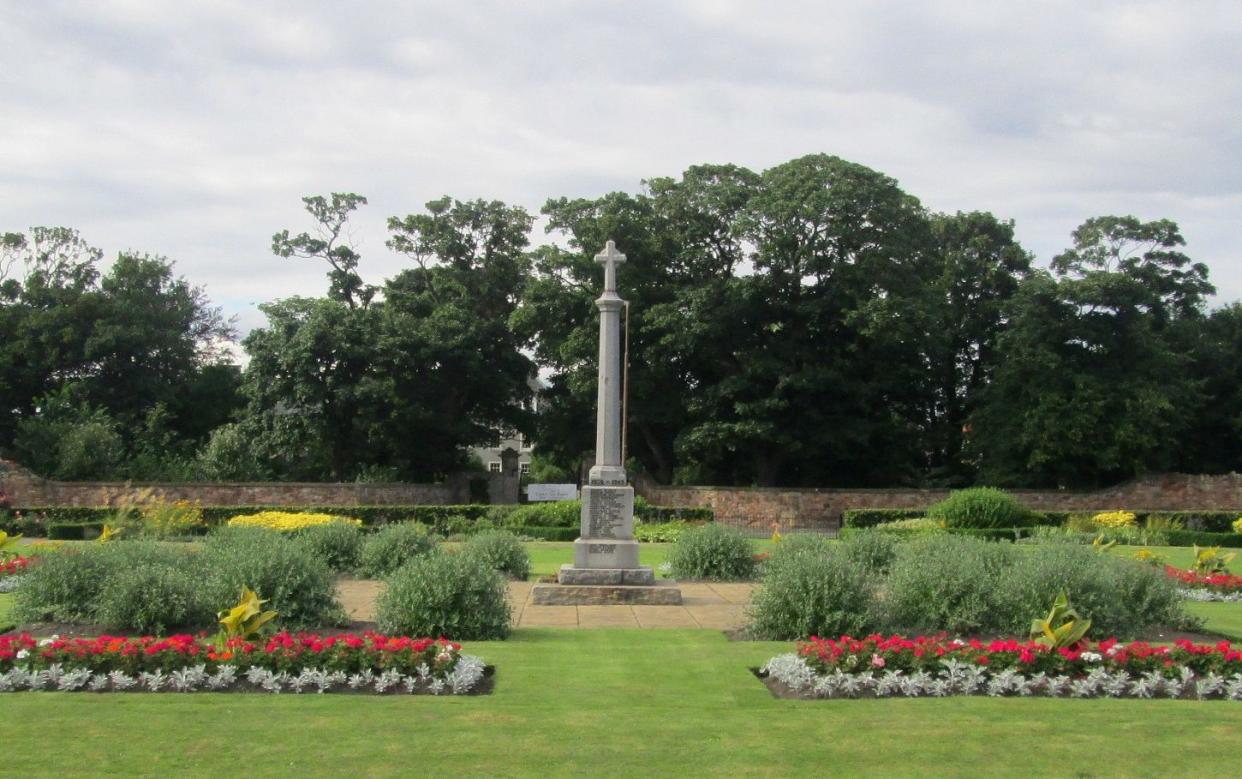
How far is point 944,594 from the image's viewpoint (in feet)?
36.8

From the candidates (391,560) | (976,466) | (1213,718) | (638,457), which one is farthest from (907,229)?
(1213,718)

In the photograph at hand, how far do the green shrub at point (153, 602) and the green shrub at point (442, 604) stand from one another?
5.73ft

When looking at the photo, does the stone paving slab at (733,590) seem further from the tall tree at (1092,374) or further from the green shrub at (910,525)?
the tall tree at (1092,374)

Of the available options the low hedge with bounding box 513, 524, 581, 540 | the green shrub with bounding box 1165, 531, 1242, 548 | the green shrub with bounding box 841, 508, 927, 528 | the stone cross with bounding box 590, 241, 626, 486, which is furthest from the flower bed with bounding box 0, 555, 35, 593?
the green shrub with bounding box 1165, 531, 1242, 548

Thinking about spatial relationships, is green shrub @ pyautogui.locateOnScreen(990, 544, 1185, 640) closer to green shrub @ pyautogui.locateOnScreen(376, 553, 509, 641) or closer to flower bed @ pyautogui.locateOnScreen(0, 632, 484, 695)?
green shrub @ pyautogui.locateOnScreen(376, 553, 509, 641)

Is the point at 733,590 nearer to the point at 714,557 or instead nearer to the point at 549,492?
the point at 714,557

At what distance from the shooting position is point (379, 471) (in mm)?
37688

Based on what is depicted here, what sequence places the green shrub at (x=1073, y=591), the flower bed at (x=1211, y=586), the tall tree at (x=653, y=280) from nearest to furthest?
1. the green shrub at (x=1073, y=591)
2. the flower bed at (x=1211, y=586)
3. the tall tree at (x=653, y=280)

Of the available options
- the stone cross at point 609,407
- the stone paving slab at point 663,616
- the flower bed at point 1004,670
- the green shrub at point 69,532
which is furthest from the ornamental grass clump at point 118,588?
the green shrub at point 69,532

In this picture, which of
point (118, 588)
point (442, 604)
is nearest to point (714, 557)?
point (442, 604)

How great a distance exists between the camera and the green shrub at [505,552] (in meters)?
16.5

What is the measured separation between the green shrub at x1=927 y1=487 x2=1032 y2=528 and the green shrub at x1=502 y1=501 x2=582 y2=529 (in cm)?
904

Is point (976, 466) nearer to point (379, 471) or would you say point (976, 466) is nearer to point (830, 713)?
point (379, 471)

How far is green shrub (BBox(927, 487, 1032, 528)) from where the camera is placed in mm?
26797
